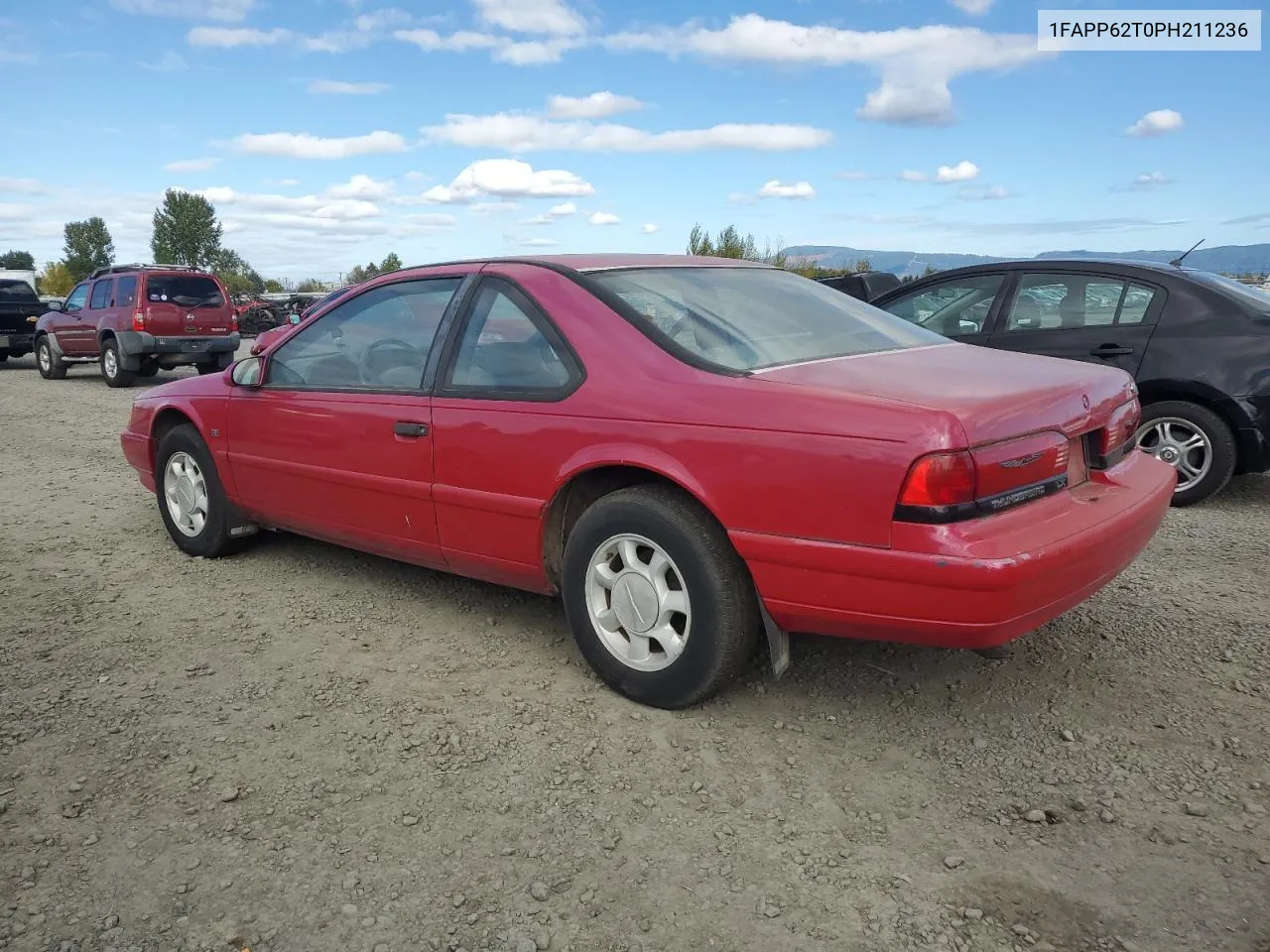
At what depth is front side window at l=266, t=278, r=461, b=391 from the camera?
12.4ft

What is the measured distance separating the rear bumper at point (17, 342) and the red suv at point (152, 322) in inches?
176

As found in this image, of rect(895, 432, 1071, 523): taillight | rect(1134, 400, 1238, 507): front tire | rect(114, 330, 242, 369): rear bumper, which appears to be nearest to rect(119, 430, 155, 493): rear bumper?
rect(895, 432, 1071, 523): taillight

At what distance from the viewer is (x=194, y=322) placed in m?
14.6

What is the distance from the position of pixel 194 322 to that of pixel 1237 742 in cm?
1474

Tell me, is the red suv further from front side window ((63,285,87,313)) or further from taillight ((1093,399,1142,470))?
taillight ((1093,399,1142,470))

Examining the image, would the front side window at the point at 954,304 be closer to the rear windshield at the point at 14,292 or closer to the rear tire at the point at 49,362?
the rear tire at the point at 49,362

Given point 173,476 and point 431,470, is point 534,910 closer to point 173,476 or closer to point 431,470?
point 431,470

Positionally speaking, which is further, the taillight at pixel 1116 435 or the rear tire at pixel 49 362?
the rear tire at pixel 49 362

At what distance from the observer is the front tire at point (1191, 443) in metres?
5.50

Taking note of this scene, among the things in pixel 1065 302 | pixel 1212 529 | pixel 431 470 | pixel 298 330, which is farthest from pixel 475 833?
pixel 1065 302

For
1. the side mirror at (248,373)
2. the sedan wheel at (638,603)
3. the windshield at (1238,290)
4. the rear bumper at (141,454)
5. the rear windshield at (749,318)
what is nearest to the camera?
the sedan wheel at (638,603)

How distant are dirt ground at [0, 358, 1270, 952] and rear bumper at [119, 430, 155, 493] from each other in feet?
3.53


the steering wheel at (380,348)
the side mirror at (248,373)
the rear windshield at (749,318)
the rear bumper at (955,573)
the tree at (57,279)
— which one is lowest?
the rear bumper at (955,573)

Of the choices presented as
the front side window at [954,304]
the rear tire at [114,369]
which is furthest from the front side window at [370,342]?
the rear tire at [114,369]
